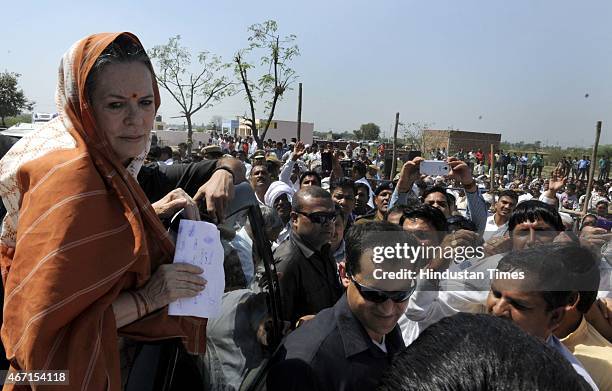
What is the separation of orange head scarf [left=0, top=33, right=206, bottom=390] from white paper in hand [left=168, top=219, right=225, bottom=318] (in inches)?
1.9

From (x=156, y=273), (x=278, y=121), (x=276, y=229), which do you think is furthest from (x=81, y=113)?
(x=278, y=121)

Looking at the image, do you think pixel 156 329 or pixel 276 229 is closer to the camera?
pixel 156 329

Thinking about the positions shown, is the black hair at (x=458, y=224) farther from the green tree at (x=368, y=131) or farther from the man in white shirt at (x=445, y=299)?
the green tree at (x=368, y=131)

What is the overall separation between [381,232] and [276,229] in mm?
1180

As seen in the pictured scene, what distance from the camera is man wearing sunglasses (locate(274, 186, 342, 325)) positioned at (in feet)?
9.30

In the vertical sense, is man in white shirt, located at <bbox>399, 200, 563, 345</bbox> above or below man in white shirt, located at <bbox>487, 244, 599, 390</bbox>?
below

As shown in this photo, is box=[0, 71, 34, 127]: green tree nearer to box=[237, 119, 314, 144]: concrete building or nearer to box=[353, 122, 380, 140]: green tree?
box=[237, 119, 314, 144]: concrete building

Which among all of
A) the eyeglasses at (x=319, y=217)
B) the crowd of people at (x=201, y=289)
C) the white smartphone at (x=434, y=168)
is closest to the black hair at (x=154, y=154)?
the white smartphone at (x=434, y=168)

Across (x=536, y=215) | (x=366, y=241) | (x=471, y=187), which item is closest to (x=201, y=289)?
(x=366, y=241)

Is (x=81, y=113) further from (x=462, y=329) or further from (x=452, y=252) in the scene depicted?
(x=452, y=252)

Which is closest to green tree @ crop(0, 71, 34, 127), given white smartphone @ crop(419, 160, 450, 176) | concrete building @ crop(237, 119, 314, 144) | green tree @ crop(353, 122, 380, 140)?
concrete building @ crop(237, 119, 314, 144)

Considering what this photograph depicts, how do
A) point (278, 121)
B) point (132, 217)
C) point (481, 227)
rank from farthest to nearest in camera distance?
point (278, 121) → point (481, 227) → point (132, 217)

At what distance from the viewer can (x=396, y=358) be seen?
918mm

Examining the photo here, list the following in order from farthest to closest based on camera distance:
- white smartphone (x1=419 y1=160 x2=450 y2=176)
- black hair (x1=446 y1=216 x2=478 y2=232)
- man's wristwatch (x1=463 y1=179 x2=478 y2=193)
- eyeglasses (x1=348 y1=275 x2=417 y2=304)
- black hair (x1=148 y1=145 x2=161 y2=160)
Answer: black hair (x1=148 y1=145 x2=161 y2=160) → white smartphone (x1=419 y1=160 x2=450 y2=176) → man's wristwatch (x1=463 y1=179 x2=478 y2=193) → black hair (x1=446 y1=216 x2=478 y2=232) → eyeglasses (x1=348 y1=275 x2=417 y2=304)
